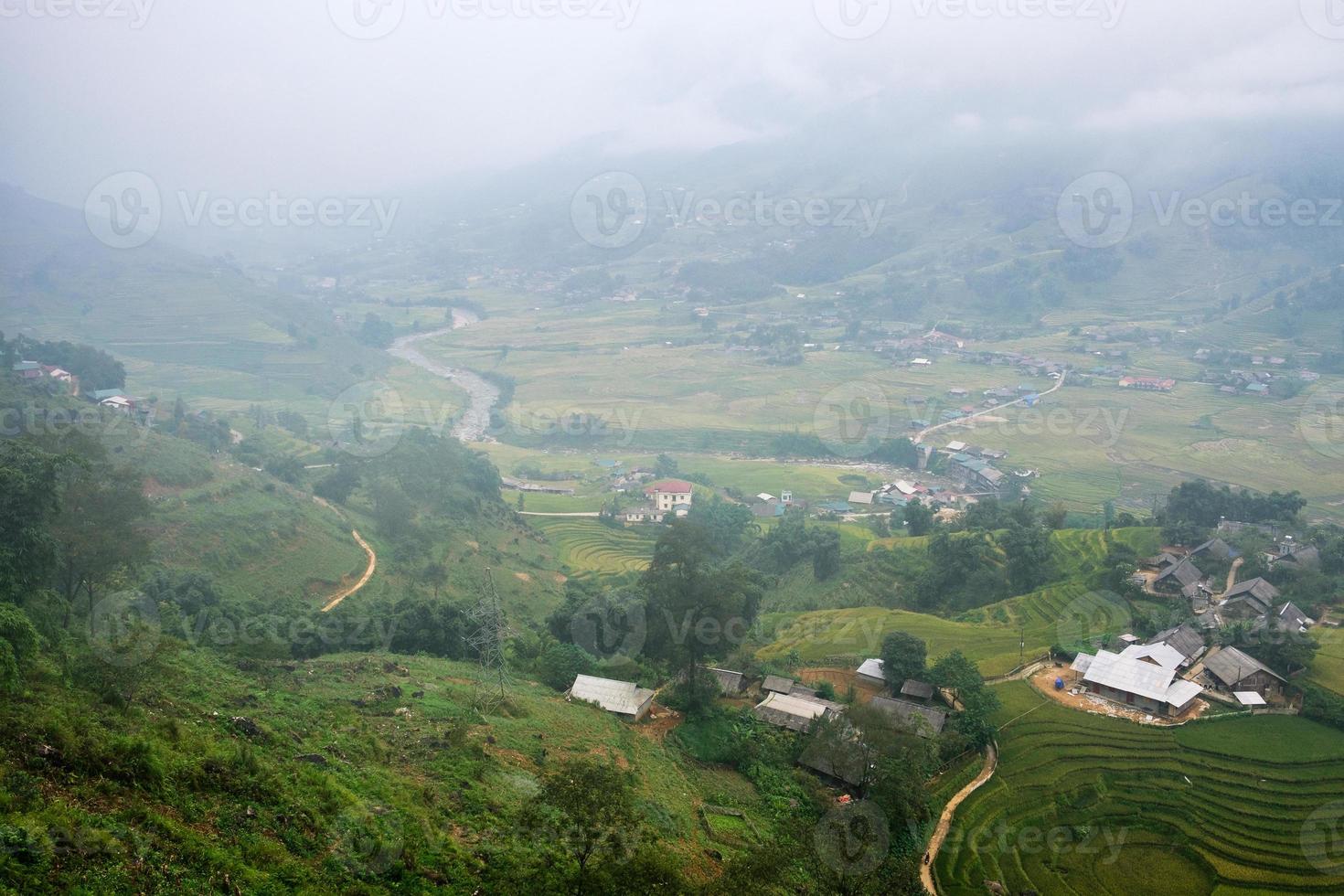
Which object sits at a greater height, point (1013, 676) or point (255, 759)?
point (255, 759)

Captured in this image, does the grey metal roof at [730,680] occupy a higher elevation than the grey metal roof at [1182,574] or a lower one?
lower

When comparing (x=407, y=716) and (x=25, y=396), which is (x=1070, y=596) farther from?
(x=25, y=396)

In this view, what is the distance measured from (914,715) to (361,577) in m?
23.5

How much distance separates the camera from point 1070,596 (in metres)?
34.5

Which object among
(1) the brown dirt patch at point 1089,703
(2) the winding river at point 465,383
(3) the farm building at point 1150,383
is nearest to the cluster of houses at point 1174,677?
(1) the brown dirt patch at point 1089,703

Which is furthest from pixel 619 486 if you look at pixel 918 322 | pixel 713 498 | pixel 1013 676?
pixel 918 322

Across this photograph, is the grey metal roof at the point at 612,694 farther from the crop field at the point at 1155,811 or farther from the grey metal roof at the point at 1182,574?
the grey metal roof at the point at 1182,574

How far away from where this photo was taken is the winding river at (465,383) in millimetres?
79125

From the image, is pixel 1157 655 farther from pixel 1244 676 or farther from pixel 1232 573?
pixel 1232 573

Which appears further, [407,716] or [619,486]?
[619,486]

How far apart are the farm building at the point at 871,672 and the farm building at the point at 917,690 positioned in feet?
4.71

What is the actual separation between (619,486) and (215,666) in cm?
4488

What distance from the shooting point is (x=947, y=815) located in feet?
65.6

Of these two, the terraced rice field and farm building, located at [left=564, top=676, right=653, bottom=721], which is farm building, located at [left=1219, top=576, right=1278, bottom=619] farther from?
the terraced rice field
